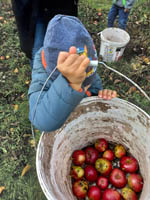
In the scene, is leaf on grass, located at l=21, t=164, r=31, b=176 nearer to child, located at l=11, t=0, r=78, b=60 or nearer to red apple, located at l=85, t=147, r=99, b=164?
red apple, located at l=85, t=147, r=99, b=164

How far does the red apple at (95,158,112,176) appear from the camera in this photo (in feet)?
5.57

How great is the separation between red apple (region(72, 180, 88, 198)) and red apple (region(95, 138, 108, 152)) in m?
0.36

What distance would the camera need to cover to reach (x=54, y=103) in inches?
43.6

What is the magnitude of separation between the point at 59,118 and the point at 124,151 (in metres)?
0.94

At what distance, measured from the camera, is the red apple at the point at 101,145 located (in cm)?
182

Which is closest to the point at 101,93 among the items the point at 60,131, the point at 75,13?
the point at 60,131

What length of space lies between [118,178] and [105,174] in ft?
0.40

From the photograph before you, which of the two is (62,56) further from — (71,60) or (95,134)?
(95,134)

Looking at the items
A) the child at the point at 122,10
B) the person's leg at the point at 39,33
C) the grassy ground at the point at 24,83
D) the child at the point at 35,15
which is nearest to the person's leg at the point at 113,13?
the child at the point at 122,10

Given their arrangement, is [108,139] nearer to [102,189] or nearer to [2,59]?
[102,189]

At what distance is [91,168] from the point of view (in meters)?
1.71

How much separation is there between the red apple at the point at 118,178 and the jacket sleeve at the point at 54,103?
2.63ft

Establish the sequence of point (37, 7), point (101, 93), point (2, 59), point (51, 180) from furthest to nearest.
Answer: point (2, 59)
point (37, 7)
point (101, 93)
point (51, 180)

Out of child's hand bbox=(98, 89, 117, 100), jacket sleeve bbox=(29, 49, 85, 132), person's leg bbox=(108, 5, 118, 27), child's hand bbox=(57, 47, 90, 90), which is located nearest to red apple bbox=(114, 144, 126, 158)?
child's hand bbox=(98, 89, 117, 100)
